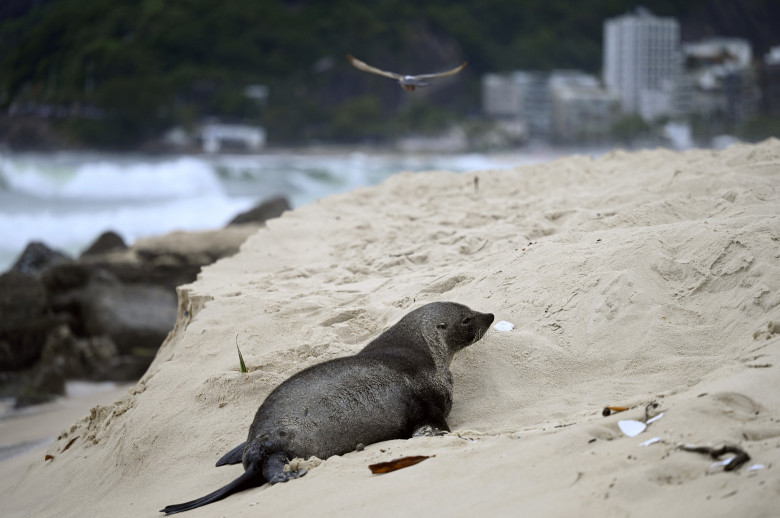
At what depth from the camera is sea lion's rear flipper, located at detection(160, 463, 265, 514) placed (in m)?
2.89

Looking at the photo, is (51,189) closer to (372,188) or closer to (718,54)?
(372,188)

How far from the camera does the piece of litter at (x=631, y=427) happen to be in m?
2.46

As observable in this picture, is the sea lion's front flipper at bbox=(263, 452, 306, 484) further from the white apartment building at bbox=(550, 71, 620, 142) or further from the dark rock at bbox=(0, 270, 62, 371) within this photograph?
the white apartment building at bbox=(550, 71, 620, 142)

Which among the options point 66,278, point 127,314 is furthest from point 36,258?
point 127,314

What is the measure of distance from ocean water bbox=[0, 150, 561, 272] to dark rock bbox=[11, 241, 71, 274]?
5371 mm

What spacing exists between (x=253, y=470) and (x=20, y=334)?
20.4 ft

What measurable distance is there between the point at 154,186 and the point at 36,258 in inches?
622

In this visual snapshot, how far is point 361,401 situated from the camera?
3225 millimetres

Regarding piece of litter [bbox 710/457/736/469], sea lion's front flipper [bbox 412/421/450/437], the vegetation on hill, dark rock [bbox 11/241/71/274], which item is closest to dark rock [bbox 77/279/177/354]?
dark rock [bbox 11/241/71/274]

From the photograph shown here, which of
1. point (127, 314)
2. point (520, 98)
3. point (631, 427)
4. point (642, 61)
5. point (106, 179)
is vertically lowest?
point (127, 314)

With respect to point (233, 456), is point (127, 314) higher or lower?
lower

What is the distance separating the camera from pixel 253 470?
9.64ft

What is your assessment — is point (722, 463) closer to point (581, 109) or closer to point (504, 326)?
point (504, 326)

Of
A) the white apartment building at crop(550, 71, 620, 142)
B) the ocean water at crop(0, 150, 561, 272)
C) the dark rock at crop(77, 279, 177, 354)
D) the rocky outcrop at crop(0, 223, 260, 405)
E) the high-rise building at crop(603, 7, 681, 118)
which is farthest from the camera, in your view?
the white apartment building at crop(550, 71, 620, 142)
